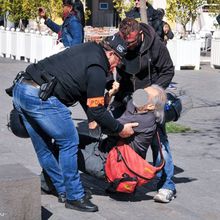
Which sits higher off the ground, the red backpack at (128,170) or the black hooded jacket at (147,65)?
the black hooded jacket at (147,65)

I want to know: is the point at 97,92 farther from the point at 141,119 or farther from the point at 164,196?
the point at 164,196

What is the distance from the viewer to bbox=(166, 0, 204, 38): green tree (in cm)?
1964

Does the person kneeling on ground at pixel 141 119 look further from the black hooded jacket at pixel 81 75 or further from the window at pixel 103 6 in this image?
the window at pixel 103 6

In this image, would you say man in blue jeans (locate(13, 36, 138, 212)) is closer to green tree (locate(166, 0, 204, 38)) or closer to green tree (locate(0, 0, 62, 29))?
green tree (locate(166, 0, 204, 38))

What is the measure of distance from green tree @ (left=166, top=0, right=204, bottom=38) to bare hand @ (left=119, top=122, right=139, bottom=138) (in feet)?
47.4

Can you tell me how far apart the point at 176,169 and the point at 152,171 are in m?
1.67

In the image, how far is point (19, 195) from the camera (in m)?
4.81

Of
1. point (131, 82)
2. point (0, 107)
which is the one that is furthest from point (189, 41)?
point (131, 82)

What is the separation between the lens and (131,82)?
19.6ft

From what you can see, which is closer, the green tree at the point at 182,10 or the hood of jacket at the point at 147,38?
the hood of jacket at the point at 147,38

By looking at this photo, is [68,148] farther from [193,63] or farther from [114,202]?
[193,63]

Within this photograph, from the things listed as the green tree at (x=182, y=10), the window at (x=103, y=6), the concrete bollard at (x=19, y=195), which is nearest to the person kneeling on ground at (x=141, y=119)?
the concrete bollard at (x=19, y=195)

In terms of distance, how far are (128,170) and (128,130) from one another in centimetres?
36

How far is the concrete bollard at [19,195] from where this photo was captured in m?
4.76
